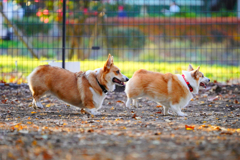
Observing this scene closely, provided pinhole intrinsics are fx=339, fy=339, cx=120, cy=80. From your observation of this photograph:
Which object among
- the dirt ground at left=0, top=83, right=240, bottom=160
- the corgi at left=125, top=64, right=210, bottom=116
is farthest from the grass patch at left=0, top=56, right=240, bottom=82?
the corgi at left=125, top=64, right=210, bottom=116

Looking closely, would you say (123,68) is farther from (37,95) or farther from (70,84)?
(37,95)

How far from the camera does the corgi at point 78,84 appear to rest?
5109 mm

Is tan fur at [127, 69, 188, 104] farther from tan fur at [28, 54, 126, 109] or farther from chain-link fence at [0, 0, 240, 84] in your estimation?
chain-link fence at [0, 0, 240, 84]

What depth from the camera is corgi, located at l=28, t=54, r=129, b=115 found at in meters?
5.11

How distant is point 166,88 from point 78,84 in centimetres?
134

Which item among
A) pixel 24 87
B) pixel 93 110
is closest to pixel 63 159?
pixel 93 110

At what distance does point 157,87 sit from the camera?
16.8 feet

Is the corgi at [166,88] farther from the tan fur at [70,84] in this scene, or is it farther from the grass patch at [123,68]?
the grass patch at [123,68]

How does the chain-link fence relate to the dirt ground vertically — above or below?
above

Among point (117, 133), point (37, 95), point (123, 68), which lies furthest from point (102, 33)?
point (117, 133)

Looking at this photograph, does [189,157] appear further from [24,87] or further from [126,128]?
[24,87]

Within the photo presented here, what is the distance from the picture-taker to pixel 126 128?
12.5 feet

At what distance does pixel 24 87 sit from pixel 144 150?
4.96 meters

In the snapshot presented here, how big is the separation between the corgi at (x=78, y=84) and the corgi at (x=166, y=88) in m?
0.24
